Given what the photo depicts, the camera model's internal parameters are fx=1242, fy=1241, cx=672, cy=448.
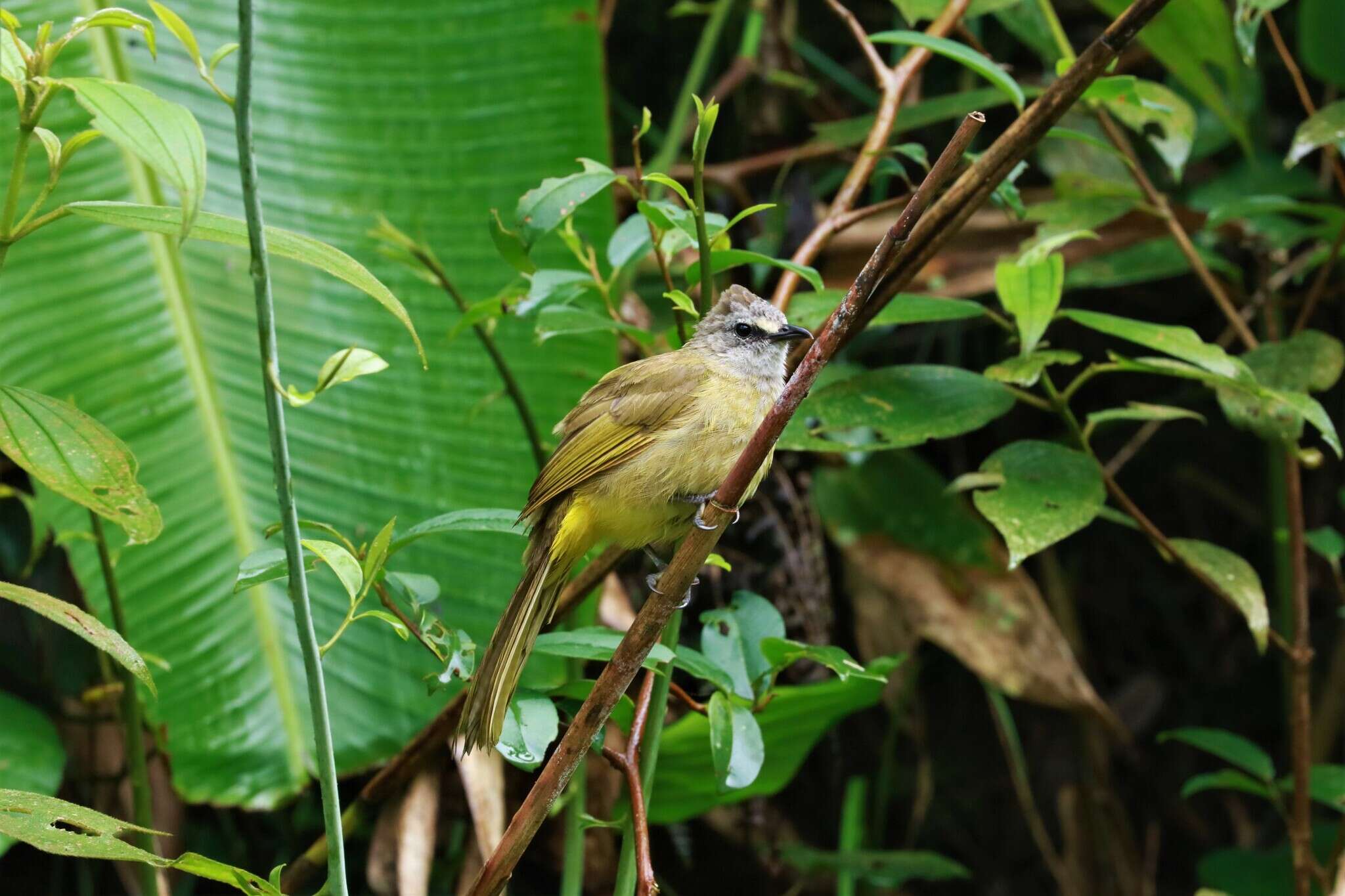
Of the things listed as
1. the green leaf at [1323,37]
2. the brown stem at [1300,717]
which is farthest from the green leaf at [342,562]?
the green leaf at [1323,37]

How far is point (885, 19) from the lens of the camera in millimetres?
3785

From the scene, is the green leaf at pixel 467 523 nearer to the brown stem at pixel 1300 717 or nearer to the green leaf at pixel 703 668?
the green leaf at pixel 703 668

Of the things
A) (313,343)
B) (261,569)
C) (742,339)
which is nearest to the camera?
(261,569)

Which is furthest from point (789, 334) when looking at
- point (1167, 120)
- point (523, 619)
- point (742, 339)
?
point (1167, 120)

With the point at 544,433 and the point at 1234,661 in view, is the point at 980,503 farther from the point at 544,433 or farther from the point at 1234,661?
the point at 1234,661

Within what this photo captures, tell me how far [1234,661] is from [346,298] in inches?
109

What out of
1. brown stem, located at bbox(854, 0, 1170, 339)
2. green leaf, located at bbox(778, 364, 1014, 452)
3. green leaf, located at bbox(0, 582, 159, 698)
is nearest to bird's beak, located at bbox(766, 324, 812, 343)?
green leaf, located at bbox(778, 364, 1014, 452)

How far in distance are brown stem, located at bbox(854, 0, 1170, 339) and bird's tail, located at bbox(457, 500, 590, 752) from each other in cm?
59

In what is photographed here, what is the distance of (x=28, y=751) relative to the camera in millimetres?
2361

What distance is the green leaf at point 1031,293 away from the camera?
1871mm

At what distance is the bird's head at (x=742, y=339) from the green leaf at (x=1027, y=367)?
18.4 inches

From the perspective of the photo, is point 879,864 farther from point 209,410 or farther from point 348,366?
point 348,366

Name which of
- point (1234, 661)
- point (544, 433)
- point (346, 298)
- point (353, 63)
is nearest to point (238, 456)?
point (346, 298)

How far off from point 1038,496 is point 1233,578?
0.41 m
